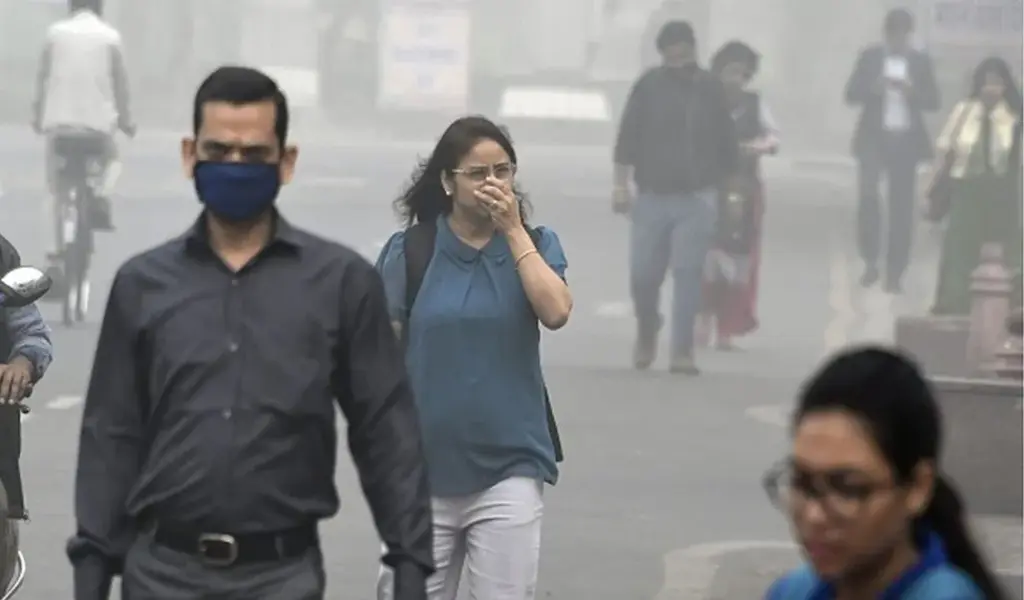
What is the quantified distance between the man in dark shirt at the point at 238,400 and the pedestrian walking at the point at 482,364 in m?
1.26

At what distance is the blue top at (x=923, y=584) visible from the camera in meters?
3.26

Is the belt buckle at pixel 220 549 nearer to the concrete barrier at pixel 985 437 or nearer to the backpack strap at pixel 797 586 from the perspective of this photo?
the backpack strap at pixel 797 586

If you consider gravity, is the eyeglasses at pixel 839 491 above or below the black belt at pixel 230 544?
above

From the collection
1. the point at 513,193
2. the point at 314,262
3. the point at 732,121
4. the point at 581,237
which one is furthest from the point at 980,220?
the point at 314,262

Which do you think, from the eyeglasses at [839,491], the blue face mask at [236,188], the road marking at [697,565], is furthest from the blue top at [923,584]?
the road marking at [697,565]

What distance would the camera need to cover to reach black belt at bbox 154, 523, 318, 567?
4926 millimetres

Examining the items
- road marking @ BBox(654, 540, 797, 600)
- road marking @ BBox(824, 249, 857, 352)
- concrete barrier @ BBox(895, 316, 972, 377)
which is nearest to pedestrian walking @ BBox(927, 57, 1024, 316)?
road marking @ BBox(824, 249, 857, 352)

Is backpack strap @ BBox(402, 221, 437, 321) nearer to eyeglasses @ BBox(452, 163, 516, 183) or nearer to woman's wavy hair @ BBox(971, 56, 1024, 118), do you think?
eyeglasses @ BBox(452, 163, 516, 183)

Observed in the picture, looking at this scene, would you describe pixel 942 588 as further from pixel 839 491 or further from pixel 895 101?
pixel 895 101

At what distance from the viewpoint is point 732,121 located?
15.8 metres

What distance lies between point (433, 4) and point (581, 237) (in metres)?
2.73

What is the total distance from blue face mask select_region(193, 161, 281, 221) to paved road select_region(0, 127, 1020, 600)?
430cm

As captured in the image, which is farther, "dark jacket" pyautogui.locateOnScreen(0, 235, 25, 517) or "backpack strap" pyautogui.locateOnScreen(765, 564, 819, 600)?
"dark jacket" pyautogui.locateOnScreen(0, 235, 25, 517)

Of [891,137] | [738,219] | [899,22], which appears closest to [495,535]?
[738,219]
